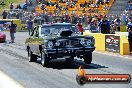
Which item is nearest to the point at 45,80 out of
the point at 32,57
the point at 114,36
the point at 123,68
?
the point at 123,68

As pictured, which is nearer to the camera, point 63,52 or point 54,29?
point 63,52

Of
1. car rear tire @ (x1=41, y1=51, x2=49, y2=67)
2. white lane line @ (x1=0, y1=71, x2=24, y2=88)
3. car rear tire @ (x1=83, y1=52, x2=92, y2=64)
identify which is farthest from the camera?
car rear tire @ (x1=83, y1=52, x2=92, y2=64)

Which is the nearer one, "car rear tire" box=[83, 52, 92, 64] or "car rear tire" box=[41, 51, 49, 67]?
"car rear tire" box=[41, 51, 49, 67]

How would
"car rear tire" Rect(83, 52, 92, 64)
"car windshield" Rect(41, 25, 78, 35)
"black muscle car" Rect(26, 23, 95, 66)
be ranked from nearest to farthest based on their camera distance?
1. "black muscle car" Rect(26, 23, 95, 66)
2. "car rear tire" Rect(83, 52, 92, 64)
3. "car windshield" Rect(41, 25, 78, 35)

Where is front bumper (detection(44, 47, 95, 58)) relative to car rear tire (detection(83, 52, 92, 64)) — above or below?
above

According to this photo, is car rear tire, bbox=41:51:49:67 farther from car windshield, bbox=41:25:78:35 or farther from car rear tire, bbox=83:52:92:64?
car rear tire, bbox=83:52:92:64

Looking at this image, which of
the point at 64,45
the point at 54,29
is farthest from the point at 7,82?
the point at 54,29

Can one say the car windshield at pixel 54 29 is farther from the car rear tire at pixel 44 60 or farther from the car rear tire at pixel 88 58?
the car rear tire at pixel 88 58

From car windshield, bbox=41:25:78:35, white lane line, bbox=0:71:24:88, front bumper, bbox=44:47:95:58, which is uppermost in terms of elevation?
car windshield, bbox=41:25:78:35

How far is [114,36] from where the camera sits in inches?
1038

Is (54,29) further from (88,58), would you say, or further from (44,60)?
(88,58)

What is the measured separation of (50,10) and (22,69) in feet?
126

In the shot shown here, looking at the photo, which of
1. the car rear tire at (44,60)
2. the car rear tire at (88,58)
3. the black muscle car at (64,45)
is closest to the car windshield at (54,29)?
the black muscle car at (64,45)

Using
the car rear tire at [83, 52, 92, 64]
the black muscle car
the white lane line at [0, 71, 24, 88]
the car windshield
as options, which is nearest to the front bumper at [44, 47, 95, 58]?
the black muscle car
